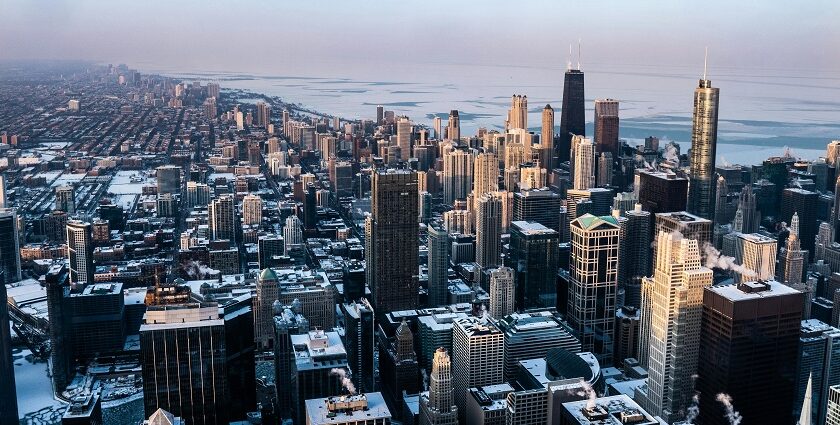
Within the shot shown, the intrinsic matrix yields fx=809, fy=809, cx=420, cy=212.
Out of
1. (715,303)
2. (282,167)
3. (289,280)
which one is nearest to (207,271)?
(289,280)

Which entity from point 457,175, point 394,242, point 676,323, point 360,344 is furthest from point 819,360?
point 457,175

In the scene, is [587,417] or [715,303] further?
[715,303]

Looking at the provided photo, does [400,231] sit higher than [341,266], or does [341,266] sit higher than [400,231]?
[400,231]

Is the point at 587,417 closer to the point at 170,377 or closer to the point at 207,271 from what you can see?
the point at 170,377

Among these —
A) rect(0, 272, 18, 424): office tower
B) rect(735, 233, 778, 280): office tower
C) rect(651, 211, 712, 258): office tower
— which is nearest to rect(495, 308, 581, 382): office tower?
rect(651, 211, 712, 258): office tower

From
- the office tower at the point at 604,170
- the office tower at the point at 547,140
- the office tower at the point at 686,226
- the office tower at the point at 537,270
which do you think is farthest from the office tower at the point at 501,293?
the office tower at the point at 547,140

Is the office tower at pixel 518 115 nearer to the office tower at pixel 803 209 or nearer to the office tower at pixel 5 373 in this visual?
the office tower at pixel 803 209

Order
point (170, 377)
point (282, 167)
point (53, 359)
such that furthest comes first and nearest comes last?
point (282, 167) < point (53, 359) < point (170, 377)
